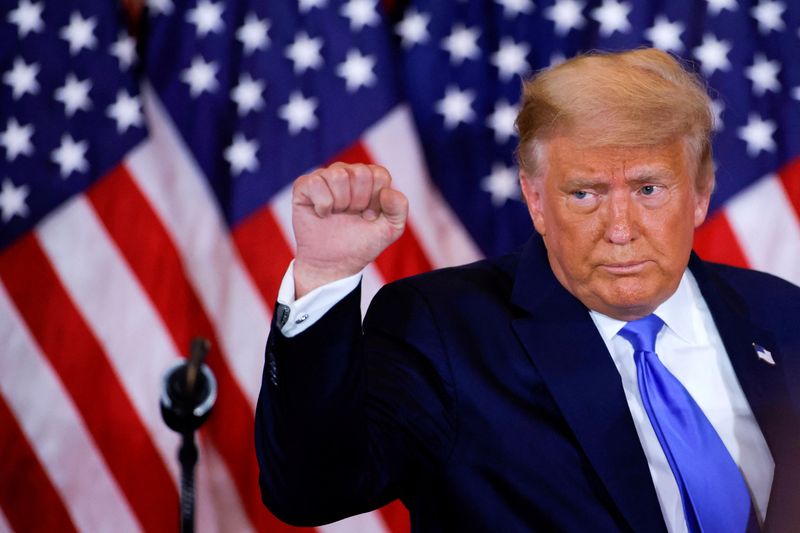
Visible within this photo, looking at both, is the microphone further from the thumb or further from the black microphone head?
the thumb

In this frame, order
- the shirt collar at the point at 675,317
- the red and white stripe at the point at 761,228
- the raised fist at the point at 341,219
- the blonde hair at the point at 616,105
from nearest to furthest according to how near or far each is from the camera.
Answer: the raised fist at the point at 341,219
the blonde hair at the point at 616,105
the shirt collar at the point at 675,317
the red and white stripe at the point at 761,228

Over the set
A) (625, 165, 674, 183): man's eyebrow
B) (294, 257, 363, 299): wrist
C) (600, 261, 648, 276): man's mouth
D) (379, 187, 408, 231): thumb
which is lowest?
(600, 261, 648, 276): man's mouth

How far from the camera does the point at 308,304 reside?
1.44 meters

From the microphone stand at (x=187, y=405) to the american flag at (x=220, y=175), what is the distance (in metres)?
1.11

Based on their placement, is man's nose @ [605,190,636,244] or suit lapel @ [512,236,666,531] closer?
suit lapel @ [512,236,666,531]

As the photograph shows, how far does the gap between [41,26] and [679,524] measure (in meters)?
2.14

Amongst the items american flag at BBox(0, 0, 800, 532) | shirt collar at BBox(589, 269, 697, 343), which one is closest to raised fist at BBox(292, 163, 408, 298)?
shirt collar at BBox(589, 269, 697, 343)

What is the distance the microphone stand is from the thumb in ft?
1.79

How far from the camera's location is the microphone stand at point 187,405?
1757 mm

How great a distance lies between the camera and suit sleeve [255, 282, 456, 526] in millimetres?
1437

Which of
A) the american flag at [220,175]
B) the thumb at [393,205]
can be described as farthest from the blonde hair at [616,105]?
the american flag at [220,175]

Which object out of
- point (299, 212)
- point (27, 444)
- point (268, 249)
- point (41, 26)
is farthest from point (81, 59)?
point (299, 212)

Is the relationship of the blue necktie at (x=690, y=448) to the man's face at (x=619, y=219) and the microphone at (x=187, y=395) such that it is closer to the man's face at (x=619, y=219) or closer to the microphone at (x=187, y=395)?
the man's face at (x=619, y=219)

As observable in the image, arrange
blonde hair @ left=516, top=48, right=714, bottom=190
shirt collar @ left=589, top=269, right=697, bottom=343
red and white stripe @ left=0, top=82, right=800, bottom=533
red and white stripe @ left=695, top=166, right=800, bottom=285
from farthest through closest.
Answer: red and white stripe @ left=695, top=166, right=800, bottom=285
red and white stripe @ left=0, top=82, right=800, bottom=533
shirt collar @ left=589, top=269, right=697, bottom=343
blonde hair @ left=516, top=48, right=714, bottom=190
